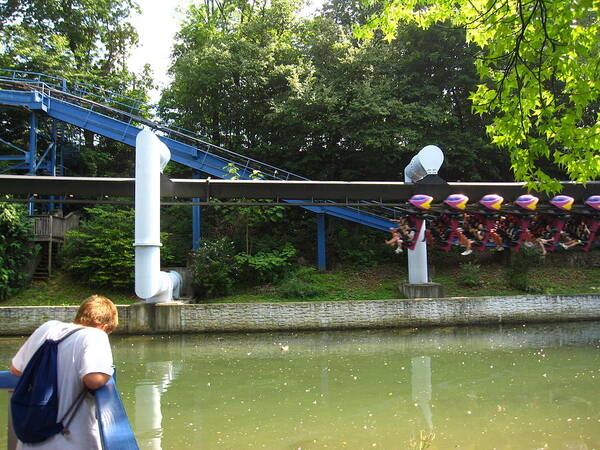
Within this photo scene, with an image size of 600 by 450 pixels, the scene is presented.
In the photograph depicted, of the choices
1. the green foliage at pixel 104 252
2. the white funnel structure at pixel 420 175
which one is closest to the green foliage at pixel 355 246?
the white funnel structure at pixel 420 175

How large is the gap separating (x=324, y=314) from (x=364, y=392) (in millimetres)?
6778

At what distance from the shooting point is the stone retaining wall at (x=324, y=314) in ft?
42.9

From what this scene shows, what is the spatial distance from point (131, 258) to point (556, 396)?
14.0 metres

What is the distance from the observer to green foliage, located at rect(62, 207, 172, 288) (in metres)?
16.9

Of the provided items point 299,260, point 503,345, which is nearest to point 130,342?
point 503,345

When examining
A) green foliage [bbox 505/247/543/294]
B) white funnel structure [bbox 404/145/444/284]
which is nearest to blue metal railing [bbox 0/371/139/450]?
white funnel structure [bbox 404/145/444/284]

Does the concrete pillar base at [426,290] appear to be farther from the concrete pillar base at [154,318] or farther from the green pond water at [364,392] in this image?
the concrete pillar base at [154,318]

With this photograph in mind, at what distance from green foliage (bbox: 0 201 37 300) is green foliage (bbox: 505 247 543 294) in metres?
16.9

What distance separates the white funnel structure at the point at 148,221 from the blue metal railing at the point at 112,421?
11.3 meters

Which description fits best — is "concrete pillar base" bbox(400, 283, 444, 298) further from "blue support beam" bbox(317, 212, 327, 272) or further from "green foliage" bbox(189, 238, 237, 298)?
"green foliage" bbox(189, 238, 237, 298)

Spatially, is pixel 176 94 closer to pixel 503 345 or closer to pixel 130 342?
pixel 130 342

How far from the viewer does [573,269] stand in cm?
1998

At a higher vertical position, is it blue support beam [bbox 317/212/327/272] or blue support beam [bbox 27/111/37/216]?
blue support beam [bbox 27/111/37/216]

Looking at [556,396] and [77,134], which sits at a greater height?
[77,134]
